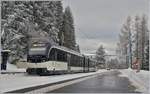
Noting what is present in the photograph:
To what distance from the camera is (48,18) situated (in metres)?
75.2

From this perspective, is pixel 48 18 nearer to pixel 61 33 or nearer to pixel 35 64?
pixel 61 33

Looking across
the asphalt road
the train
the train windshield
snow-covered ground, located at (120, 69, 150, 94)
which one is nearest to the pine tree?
the train

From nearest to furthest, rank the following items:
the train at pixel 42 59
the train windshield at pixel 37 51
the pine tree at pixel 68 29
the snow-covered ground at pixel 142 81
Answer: the snow-covered ground at pixel 142 81 < the train at pixel 42 59 < the train windshield at pixel 37 51 < the pine tree at pixel 68 29

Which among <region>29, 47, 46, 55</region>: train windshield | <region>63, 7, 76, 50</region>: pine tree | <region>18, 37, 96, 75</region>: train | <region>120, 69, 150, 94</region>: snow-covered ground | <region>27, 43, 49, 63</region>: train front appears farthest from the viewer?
<region>63, 7, 76, 50</region>: pine tree

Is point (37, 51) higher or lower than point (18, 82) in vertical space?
higher

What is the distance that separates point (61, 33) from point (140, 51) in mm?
24328

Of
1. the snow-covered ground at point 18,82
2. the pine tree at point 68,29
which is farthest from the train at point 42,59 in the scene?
the pine tree at point 68,29

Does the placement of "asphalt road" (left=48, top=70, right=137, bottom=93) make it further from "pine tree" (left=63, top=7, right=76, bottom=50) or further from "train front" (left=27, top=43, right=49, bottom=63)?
"pine tree" (left=63, top=7, right=76, bottom=50)

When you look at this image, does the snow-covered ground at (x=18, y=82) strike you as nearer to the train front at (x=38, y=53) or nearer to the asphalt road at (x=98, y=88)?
the asphalt road at (x=98, y=88)

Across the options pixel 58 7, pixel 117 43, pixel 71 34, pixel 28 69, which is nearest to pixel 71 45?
pixel 71 34

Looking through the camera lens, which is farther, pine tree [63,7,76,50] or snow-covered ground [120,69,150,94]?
pine tree [63,7,76,50]

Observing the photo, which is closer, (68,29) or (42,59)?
(42,59)

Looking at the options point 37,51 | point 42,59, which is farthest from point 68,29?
point 42,59

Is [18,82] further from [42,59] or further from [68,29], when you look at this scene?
[68,29]
